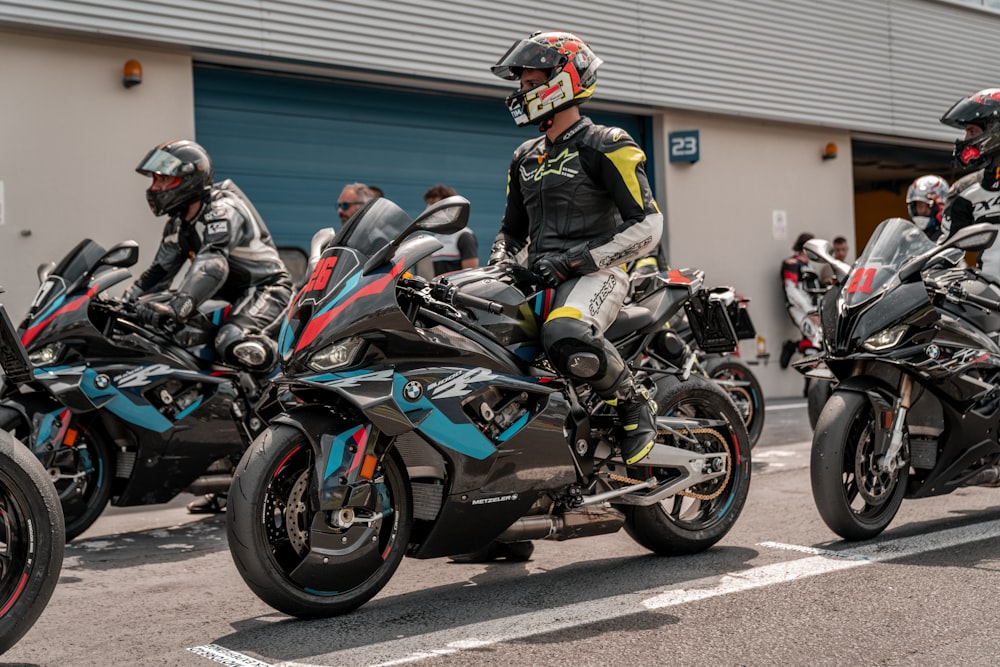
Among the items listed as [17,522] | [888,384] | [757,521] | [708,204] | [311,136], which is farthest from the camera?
[708,204]

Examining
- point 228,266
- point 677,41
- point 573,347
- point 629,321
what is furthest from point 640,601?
point 677,41

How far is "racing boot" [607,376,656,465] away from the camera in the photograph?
16.2 feet

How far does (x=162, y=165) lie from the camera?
696 cm

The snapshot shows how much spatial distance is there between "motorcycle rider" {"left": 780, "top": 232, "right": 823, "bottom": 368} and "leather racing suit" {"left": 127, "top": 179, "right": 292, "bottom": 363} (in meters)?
9.98

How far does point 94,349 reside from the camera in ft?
20.9

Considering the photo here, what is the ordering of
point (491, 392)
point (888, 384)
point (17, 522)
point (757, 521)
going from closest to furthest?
point (17, 522) → point (491, 392) → point (888, 384) → point (757, 521)

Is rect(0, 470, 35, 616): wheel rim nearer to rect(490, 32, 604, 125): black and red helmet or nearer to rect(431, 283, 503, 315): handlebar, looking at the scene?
rect(431, 283, 503, 315): handlebar

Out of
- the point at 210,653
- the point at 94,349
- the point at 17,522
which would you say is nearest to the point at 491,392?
the point at 210,653

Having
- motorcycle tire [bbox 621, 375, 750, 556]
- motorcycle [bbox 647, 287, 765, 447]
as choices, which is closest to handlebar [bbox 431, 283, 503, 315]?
motorcycle tire [bbox 621, 375, 750, 556]

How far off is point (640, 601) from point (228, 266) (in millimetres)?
3578

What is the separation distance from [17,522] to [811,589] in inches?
113

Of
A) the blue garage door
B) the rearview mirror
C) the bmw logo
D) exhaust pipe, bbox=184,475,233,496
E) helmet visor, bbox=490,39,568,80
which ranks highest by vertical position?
the blue garage door

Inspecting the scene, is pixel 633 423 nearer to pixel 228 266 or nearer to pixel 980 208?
pixel 980 208

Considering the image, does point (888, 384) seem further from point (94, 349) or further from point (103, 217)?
point (103, 217)
